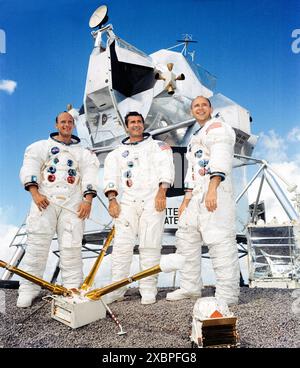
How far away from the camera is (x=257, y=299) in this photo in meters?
2.85

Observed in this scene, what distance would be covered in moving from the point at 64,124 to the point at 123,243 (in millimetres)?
1186

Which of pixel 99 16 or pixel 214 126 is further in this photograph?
pixel 99 16

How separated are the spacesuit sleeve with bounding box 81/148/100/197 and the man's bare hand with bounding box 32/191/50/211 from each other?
0.34 m

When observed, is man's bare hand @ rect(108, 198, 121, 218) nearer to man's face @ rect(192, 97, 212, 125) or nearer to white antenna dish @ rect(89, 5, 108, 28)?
man's face @ rect(192, 97, 212, 125)

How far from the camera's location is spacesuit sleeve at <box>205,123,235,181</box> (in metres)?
2.61

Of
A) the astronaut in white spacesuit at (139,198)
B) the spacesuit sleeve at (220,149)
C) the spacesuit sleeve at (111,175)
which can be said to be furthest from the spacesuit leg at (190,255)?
the spacesuit sleeve at (111,175)

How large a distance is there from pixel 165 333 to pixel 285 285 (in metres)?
1.93

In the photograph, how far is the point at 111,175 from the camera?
3.08 meters

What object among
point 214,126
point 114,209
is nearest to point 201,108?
point 214,126

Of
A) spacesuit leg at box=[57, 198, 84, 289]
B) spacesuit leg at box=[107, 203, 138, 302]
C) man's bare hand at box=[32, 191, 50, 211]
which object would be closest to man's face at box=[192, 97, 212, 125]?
spacesuit leg at box=[107, 203, 138, 302]

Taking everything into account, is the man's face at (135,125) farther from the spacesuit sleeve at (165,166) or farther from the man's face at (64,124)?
the man's face at (64,124)

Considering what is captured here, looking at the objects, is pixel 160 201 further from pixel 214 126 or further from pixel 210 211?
pixel 214 126
